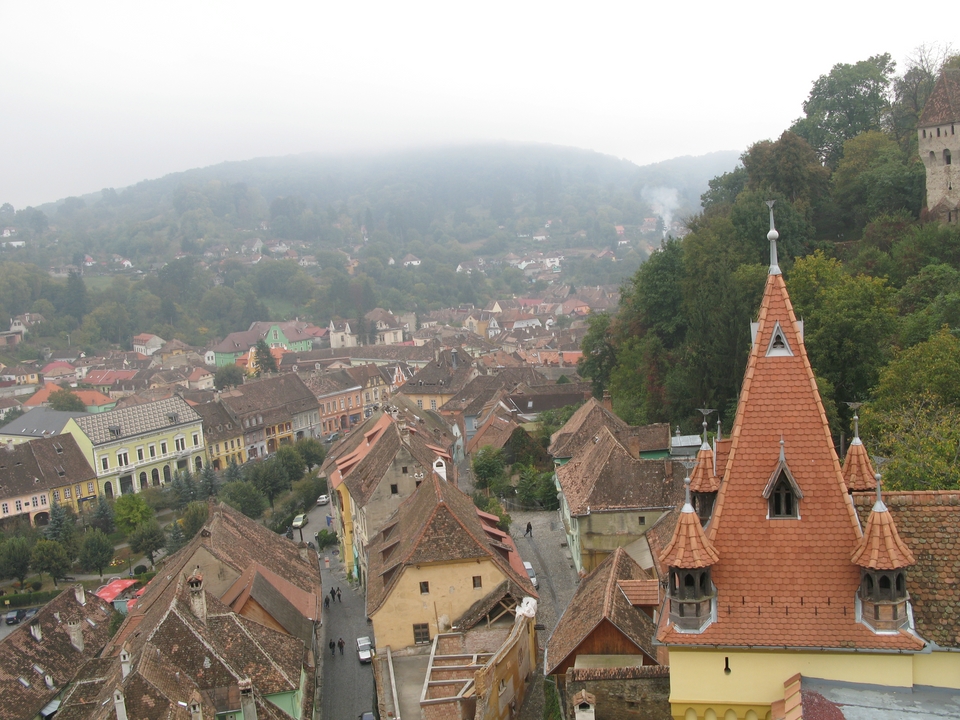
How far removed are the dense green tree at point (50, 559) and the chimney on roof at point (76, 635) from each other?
64.5 feet

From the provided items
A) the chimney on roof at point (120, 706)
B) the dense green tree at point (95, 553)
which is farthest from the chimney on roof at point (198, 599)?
the dense green tree at point (95, 553)

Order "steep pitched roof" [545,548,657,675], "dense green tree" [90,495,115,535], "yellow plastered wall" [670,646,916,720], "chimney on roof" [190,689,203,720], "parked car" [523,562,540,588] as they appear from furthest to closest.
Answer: "dense green tree" [90,495,115,535] → "parked car" [523,562,540,588] → "steep pitched roof" [545,548,657,675] → "chimney on roof" [190,689,203,720] → "yellow plastered wall" [670,646,916,720]

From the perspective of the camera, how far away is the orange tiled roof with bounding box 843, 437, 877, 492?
60.7ft

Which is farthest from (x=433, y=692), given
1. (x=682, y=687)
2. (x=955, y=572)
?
(x=955, y=572)

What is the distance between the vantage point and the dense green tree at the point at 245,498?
61281 mm

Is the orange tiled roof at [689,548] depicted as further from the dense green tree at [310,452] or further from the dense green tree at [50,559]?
→ the dense green tree at [310,452]

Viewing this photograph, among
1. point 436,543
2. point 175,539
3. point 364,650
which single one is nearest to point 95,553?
point 175,539

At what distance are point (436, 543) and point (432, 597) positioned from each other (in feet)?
5.88

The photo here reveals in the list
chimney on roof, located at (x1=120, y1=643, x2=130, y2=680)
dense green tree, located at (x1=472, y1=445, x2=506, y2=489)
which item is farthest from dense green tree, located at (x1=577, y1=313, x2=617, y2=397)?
chimney on roof, located at (x1=120, y1=643, x2=130, y2=680)

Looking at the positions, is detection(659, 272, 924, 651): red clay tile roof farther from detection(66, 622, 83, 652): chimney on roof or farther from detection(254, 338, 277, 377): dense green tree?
detection(254, 338, 277, 377): dense green tree

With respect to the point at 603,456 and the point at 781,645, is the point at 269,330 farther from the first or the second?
the point at 781,645

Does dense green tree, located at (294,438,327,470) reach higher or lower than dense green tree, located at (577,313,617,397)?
lower

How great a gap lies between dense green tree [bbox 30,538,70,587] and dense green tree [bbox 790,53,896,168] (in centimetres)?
6194

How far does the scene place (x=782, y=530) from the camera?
54.6 ft
